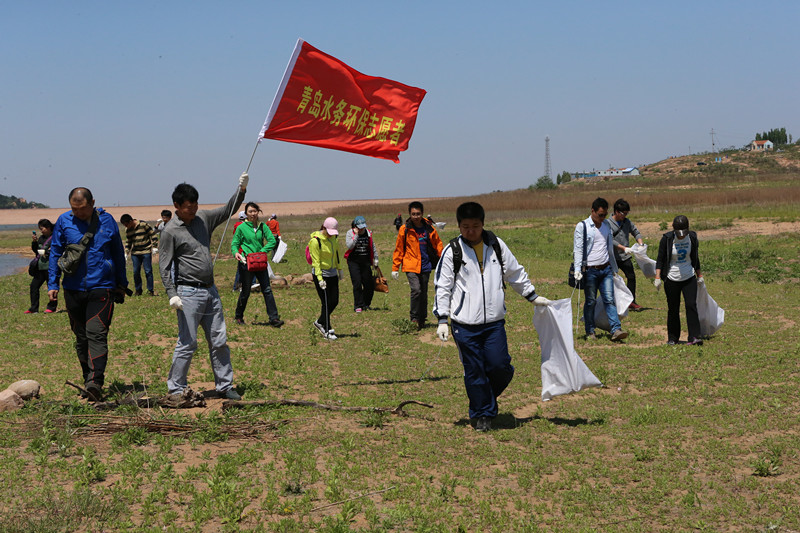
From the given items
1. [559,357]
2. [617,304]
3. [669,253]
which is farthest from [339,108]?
[617,304]

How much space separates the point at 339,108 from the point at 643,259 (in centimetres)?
637

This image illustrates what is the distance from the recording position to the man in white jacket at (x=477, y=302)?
6613mm

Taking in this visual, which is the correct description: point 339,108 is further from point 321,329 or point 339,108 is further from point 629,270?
point 629,270

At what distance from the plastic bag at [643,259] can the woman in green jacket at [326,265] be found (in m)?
5.05

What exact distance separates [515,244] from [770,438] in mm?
22826

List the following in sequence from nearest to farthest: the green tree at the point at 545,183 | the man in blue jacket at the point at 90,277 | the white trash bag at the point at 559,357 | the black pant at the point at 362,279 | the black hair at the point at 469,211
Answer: the black hair at the point at 469,211
the white trash bag at the point at 559,357
the man in blue jacket at the point at 90,277
the black pant at the point at 362,279
the green tree at the point at 545,183

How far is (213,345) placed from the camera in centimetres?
757

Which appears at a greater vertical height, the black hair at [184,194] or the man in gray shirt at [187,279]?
the black hair at [184,194]

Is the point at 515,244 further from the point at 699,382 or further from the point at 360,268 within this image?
the point at 699,382

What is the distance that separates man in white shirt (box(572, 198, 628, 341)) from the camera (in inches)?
429

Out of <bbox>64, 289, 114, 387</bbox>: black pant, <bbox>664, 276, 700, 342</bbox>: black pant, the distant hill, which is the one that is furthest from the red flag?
the distant hill

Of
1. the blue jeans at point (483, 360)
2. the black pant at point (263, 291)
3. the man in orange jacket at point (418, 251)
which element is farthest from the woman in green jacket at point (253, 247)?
the blue jeans at point (483, 360)

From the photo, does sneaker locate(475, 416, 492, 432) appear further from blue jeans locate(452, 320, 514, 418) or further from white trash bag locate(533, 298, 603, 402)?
white trash bag locate(533, 298, 603, 402)

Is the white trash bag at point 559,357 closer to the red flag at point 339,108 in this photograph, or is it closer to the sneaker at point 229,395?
the red flag at point 339,108
